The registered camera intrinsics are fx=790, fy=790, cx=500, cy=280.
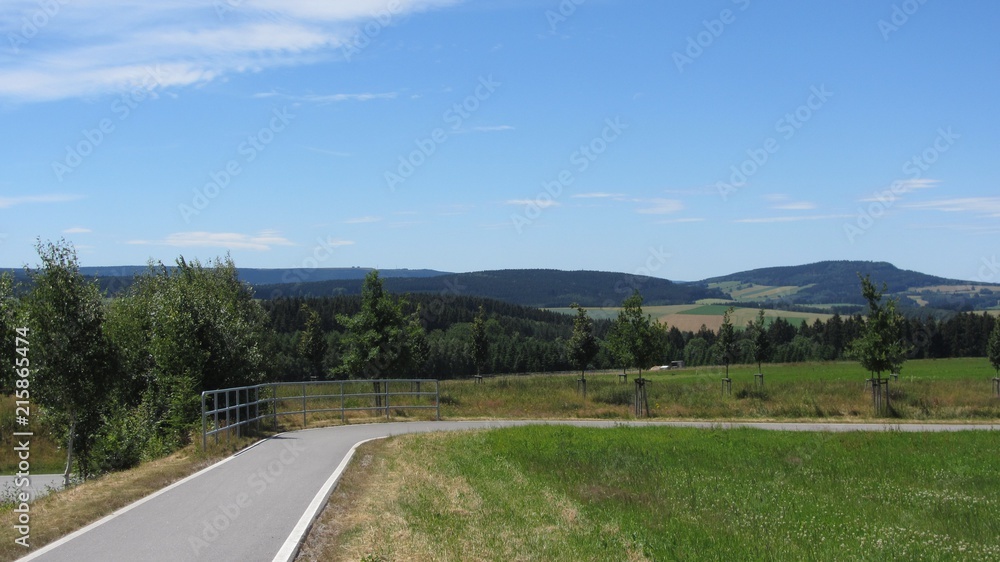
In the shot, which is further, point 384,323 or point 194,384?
point 384,323

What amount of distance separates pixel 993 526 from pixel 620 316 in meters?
24.5

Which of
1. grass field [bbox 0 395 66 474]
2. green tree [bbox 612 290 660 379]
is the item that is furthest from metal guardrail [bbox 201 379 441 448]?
grass field [bbox 0 395 66 474]

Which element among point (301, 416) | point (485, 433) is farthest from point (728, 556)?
point (301, 416)

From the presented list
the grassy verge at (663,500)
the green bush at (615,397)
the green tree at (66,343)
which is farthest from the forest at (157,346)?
the grassy verge at (663,500)

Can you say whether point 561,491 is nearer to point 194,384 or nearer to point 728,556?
point 728,556

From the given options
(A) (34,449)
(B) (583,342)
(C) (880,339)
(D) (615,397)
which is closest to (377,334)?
(D) (615,397)

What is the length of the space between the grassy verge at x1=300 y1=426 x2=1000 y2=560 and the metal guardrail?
376cm

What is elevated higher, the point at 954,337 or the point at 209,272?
the point at 209,272

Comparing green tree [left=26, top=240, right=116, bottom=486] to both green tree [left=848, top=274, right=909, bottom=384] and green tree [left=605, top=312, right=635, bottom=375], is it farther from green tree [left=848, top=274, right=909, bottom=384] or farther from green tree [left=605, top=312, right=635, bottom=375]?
green tree [left=848, top=274, right=909, bottom=384]

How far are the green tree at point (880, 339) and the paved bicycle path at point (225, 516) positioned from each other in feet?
83.0

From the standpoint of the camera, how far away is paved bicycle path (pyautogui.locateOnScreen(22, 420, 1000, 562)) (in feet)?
27.8

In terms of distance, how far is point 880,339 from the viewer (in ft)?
111

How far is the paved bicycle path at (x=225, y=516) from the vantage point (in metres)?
8.48

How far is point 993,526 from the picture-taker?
1076 cm
